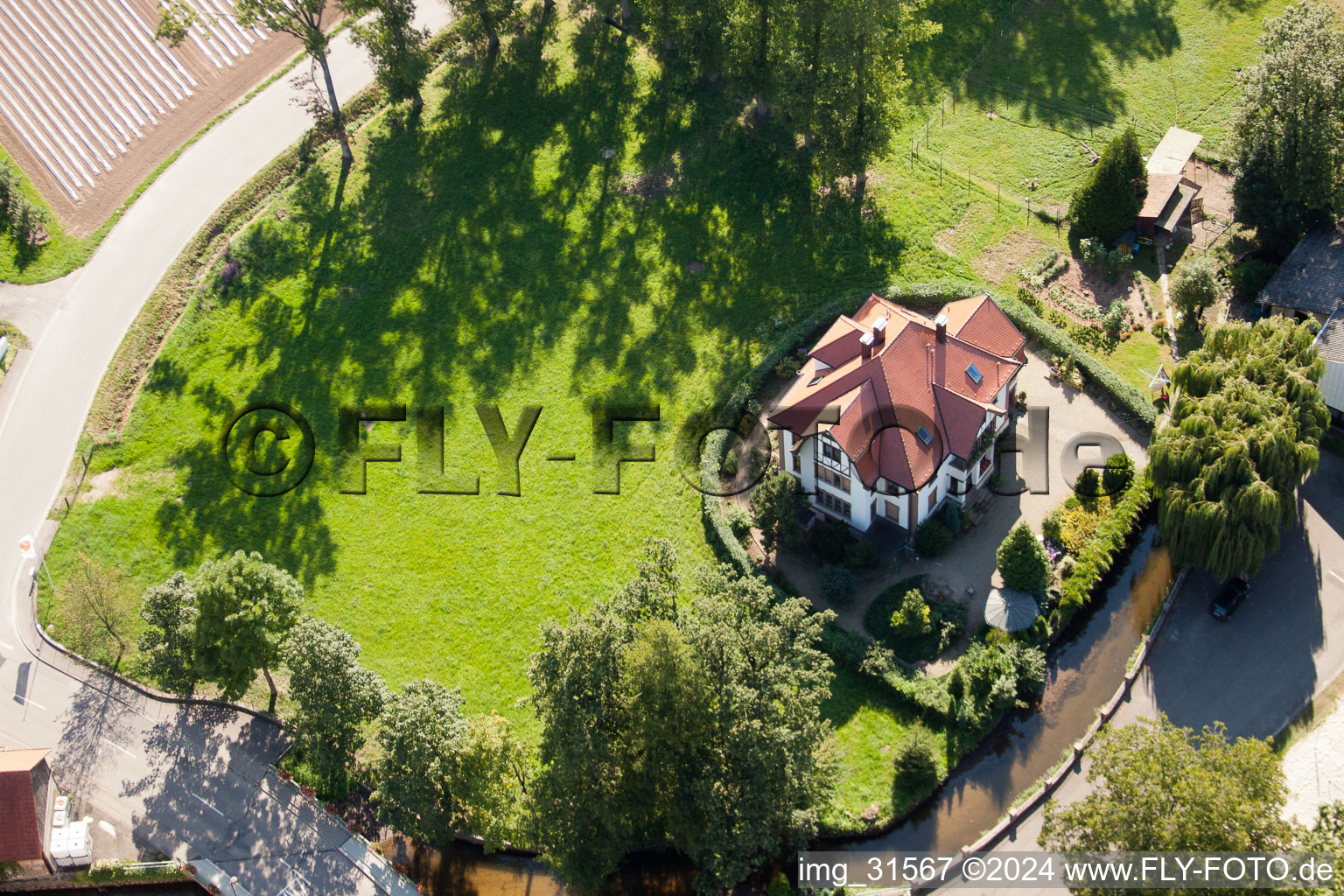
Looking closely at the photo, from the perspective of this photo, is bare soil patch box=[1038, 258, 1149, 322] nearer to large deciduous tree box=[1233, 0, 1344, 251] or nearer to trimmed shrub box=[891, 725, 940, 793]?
large deciduous tree box=[1233, 0, 1344, 251]

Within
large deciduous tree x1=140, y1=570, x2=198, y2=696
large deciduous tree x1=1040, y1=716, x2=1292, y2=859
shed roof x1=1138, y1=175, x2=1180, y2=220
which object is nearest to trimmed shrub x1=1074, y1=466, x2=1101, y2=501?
large deciduous tree x1=1040, y1=716, x2=1292, y2=859

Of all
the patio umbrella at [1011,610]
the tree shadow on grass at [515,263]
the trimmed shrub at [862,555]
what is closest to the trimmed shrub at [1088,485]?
the patio umbrella at [1011,610]

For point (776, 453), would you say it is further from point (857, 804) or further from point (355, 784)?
point (355, 784)

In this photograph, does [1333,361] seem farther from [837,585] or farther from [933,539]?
[837,585]

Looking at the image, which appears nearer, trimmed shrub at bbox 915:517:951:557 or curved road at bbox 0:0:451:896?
curved road at bbox 0:0:451:896

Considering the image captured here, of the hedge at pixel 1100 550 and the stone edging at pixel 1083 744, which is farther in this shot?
the hedge at pixel 1100 550

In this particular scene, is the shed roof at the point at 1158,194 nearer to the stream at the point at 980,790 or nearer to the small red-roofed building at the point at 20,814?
the stream at the point at 980,790
